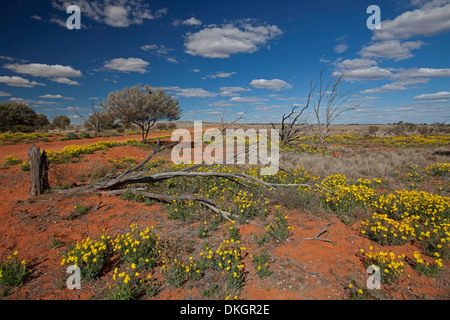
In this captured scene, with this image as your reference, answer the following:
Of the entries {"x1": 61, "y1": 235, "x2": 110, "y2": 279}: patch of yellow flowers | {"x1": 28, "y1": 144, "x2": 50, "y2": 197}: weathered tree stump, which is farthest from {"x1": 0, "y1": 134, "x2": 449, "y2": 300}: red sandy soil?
{"x1": 28, "y1": 144, "x2": 50, "y2": 197}: weathered tree stump

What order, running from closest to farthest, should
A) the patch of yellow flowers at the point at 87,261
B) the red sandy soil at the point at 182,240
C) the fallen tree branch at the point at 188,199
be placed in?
the red sandy soil at the point at 182,240 < the patch of yellow flowers at the point at 87,261 < the fallen tree branch at the point at 188,199

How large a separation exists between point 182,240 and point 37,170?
5.40m

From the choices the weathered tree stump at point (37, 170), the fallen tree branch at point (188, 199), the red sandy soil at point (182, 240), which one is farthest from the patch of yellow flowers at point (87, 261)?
the weathered tree stump at point (37, 170)

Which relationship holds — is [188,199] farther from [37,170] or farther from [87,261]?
[37,170]

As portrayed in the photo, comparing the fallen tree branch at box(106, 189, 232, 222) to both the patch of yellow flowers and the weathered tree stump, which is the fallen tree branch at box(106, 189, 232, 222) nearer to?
the weathered tree stump

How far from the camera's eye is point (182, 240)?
15.1ft

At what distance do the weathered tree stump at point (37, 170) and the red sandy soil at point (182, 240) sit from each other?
38cm

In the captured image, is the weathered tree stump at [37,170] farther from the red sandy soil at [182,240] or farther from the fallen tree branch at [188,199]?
the fallen tree branch at [188,199]

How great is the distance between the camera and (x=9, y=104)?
33031 millimetres

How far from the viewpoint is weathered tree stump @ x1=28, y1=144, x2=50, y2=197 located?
6332 millimetres

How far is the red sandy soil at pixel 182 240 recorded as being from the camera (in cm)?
A: 321
